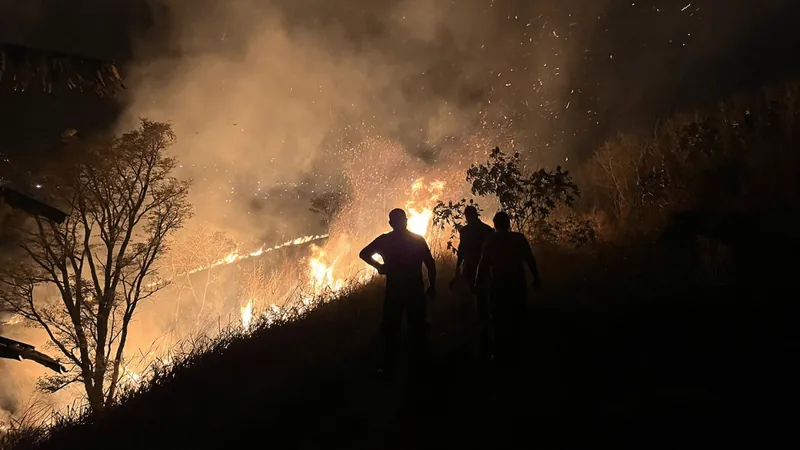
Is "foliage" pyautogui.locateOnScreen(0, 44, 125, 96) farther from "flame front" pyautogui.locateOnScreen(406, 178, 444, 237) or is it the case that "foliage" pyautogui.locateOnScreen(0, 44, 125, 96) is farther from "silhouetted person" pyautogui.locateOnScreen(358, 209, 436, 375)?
"flame front" pyautogui.locateOnScreen(406, 178, 444, 237)

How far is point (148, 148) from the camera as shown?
680 inches

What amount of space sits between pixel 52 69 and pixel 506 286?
197 inches

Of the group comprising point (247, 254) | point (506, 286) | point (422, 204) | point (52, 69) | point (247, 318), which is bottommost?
point (506, 286)

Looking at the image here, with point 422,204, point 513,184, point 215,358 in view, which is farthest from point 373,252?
point 422,204

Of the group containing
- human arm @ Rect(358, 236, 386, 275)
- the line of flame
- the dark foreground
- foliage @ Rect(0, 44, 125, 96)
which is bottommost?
the dark foreground

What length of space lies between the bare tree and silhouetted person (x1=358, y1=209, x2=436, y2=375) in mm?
14081

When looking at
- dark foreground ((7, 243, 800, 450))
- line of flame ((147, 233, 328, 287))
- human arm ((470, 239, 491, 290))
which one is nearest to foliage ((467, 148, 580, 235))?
dark foreground ((7, 243, 800, 450))

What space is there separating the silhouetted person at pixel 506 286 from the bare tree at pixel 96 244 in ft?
48.9

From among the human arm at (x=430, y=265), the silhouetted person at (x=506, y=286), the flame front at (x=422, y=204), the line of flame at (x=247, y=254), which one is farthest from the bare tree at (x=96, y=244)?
the silhouetted person at (x=506, y=286)

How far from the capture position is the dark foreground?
4258 mm

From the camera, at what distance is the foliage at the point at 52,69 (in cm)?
507

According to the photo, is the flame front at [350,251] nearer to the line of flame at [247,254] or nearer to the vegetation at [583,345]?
the vegetation at [583,345]

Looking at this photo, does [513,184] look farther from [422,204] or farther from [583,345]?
[422,204]

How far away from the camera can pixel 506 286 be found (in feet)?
17.7
